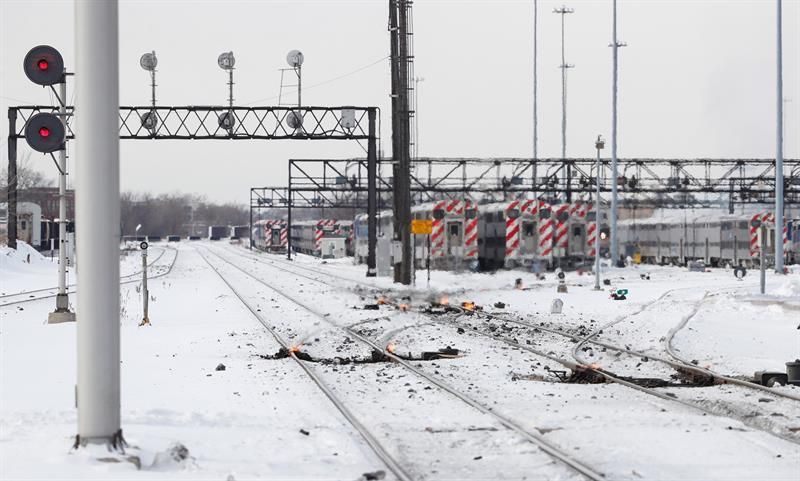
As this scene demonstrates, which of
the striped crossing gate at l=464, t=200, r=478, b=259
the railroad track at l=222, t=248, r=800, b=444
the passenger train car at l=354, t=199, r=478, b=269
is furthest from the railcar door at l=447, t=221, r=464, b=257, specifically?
the railroad track at l=222, t=248, r=800, b=444

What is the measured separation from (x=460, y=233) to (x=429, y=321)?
83.3 ft

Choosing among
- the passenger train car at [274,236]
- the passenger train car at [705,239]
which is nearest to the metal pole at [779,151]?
the passenger train car at [705,239]

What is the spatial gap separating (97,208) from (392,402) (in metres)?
4.75

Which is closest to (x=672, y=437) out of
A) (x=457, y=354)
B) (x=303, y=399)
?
(x=303, y=399)

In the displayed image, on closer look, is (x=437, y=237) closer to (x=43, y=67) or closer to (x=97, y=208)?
(x=43, y=67)

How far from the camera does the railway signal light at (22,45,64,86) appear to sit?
18734 millimetres

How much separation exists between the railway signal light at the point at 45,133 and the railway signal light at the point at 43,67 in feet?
13.3

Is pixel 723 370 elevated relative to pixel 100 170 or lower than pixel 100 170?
lower

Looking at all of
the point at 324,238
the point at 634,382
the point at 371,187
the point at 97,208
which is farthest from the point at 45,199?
the point at 97,208

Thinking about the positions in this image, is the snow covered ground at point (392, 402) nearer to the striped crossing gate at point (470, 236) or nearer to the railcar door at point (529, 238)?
the railcar door at point (529, 238)

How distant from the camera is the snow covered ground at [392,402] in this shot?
27.0 feet

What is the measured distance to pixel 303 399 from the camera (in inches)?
462

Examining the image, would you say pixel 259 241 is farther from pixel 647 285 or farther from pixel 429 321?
pixel 429 321

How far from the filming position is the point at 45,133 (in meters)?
15.0
